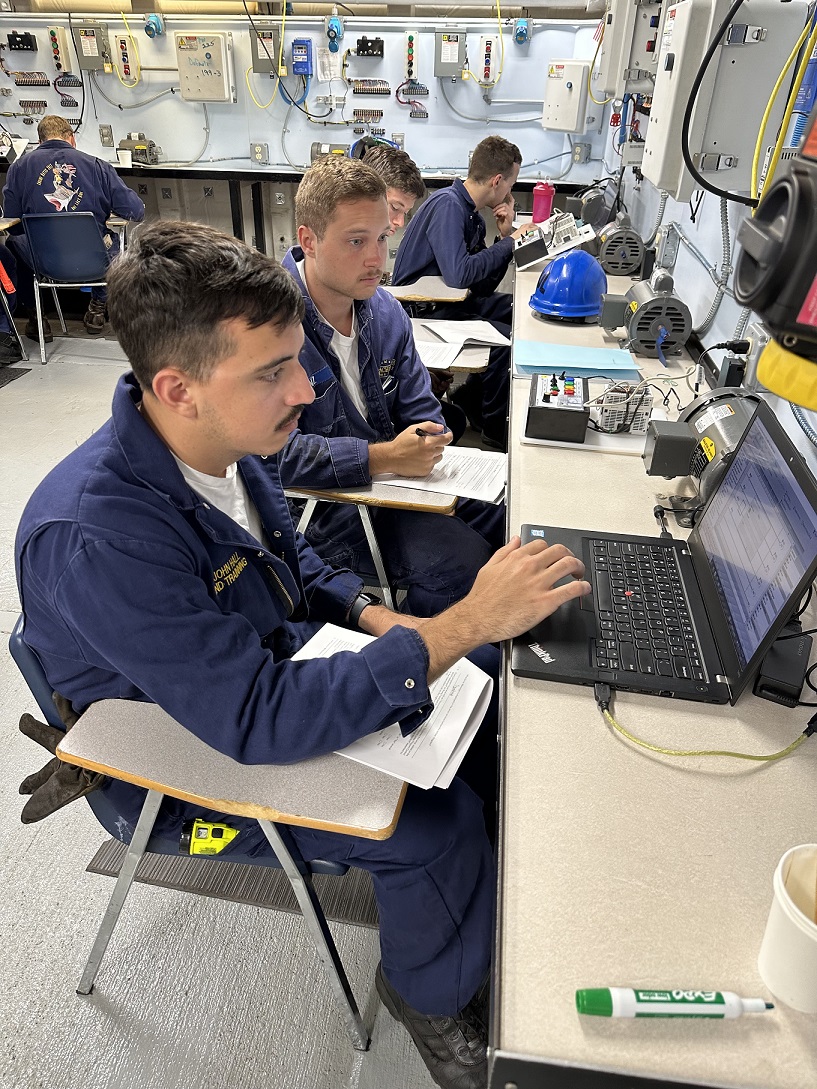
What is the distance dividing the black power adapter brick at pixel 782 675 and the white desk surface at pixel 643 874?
17 mm

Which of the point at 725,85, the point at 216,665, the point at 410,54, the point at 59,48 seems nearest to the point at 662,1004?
the point at 216,665

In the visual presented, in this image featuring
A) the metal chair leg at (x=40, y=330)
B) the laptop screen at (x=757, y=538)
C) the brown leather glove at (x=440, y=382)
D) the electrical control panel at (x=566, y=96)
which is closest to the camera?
the laptop screen at (x=757, y=538)

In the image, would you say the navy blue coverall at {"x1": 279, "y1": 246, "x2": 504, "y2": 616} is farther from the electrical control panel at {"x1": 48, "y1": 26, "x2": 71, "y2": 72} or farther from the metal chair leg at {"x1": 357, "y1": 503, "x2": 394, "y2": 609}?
the electrical control panel at {"x1": 48, "y1": 26, "x2": 71, "y2": 72}

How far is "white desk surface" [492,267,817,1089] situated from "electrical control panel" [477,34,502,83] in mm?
5245

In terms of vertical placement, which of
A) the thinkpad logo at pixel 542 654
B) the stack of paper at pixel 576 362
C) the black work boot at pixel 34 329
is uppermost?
the thinkpad logo at pixel 542 654

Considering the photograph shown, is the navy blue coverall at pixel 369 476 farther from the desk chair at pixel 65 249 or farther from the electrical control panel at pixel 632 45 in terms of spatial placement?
the desk chair at pixel 65 249

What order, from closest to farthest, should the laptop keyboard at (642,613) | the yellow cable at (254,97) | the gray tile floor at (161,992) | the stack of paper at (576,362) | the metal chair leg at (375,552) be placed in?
the laptop keyboard at (642,613), the gray tile floor at (161,992), the metal chair leg at (375,552), the stack of paper at (576,362), the yellow cable at (254,97)

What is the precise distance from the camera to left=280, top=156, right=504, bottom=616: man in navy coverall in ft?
5.99

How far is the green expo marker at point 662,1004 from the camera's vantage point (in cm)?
60

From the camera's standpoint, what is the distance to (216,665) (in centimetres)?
90

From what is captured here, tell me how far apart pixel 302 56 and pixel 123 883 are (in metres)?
5.57

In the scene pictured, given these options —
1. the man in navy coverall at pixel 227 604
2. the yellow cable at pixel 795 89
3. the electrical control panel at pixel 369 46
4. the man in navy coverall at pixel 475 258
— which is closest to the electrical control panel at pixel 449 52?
the electrical control panel at pixel 369 46

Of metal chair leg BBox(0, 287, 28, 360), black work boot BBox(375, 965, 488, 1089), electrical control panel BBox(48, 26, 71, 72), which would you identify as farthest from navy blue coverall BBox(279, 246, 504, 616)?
electrical control panel BBox(48, 26, 71, 72)

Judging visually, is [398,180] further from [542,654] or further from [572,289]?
[542,654]
